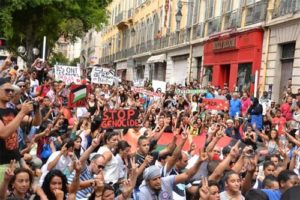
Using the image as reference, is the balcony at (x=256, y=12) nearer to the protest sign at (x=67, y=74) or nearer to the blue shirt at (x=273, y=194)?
the protest sign at (x=67, y=74)

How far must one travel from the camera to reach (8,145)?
591cm

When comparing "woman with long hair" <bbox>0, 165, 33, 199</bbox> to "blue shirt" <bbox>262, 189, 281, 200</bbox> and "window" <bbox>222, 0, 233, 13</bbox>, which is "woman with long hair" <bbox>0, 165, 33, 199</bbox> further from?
"window" <bbox>222, 0, 233, 13</bbox>

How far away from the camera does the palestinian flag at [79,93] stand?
1195 centimetres

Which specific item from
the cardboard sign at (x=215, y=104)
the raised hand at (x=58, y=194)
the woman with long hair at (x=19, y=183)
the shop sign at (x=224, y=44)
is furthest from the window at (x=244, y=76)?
the woman with long hair at (x=19, y=183)

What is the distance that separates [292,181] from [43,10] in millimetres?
23247

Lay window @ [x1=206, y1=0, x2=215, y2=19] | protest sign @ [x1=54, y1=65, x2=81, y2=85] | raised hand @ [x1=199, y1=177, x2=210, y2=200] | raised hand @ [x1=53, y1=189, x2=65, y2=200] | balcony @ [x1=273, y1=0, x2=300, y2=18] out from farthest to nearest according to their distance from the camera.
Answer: window @ [x1=206, y1=0, x2=215, y2=19], balcony @ [x1=273, y1=0, x2=300, y2=18], protest sign @ [x1=54, y1=65, x2=81, y2=85], raised hand @ [x1=199, y1=177, x2=210, y2=200], raised hand @ [x1=53, y1=189, x2=65, y2=200]

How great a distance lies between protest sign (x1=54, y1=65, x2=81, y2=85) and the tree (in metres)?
10.7

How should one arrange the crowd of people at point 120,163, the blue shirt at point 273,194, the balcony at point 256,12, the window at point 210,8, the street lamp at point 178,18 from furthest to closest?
the street lamp at point 178,18 < the window at point 210,8 < the balcony at point 256,12 < the blue shirt at point 273,194 < the crowd of people at point 120,163

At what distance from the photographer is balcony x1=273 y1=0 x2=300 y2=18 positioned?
1836 centimetres

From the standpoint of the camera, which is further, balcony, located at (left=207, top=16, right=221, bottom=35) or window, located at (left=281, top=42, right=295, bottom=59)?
balcony, located at (left=207, top=16, right=221, bottom=35)

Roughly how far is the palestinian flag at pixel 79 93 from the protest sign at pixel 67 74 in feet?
12.6

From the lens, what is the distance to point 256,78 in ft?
63.6

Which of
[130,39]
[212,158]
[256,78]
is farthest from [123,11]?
[212,158]

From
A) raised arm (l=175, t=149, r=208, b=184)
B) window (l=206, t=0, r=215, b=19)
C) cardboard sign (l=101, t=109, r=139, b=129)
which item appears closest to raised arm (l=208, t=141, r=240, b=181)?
raised arm (l=175, t=149, r=208, b=184)
